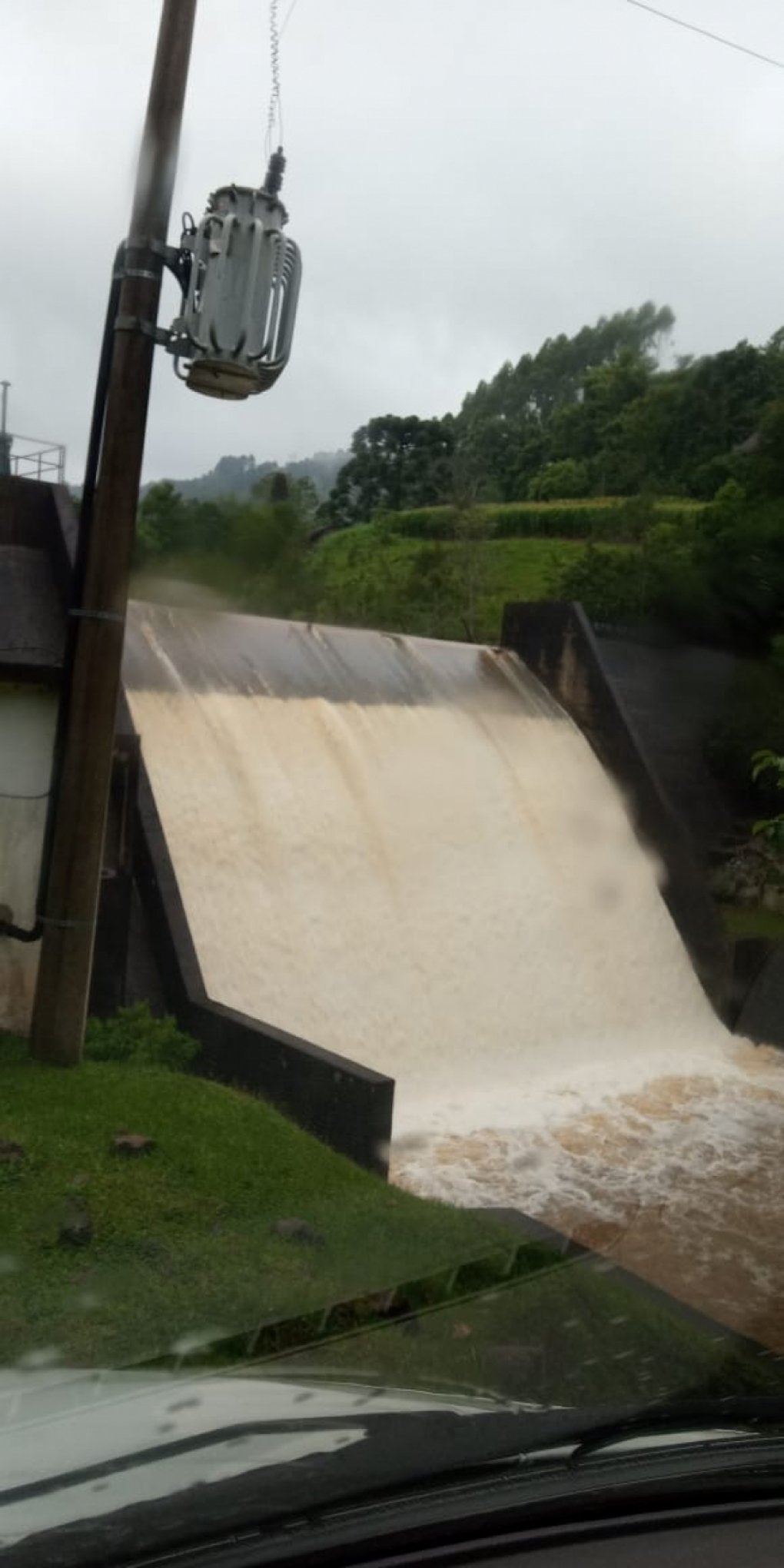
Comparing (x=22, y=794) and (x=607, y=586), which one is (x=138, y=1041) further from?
(x=607, y=586)

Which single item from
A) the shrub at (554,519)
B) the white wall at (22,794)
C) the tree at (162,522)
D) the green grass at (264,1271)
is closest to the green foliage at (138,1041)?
the white wall at (22,794)

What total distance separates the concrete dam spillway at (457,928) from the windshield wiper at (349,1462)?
4.10 metres

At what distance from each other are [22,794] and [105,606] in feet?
4.28

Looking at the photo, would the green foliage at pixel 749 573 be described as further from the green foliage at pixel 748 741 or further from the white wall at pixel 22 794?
the white wall at pixel 22 794

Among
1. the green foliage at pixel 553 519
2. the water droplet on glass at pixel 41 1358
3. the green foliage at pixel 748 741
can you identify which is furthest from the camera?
the green foliage at pixel 553 519

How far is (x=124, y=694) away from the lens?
904 cm

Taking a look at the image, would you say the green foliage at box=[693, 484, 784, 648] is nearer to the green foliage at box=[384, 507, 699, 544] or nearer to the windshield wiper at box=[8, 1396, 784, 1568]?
the green foliage at box=[384, 507, 699, 544]

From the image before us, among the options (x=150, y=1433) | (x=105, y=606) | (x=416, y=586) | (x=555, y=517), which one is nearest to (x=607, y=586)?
(x=416, y=586)

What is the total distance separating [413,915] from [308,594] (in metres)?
8.44

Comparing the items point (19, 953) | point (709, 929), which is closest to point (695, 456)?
point (709, 929)

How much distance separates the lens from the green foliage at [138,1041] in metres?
6.57

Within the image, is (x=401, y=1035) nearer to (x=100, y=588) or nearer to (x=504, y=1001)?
(x=504, y=1001)

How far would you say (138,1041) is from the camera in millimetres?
6797

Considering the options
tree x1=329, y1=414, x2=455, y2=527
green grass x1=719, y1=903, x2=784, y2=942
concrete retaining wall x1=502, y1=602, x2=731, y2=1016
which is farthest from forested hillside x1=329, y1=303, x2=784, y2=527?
green grass x1=719, y1=903, x2=784, y2=942
